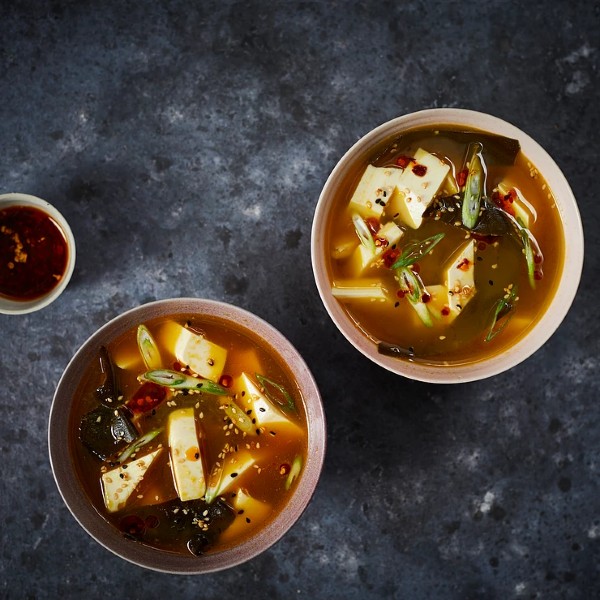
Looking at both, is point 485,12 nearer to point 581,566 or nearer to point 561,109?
point 561,109

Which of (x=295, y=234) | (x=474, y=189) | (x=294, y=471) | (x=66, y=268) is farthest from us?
(x=295, y=234)

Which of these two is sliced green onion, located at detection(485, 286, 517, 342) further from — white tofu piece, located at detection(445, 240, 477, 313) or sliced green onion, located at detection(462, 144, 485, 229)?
sliced green onion, located at detection(462, 144, 485, 229)

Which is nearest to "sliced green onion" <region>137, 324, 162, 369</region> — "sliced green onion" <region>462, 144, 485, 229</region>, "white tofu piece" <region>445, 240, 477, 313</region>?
"white tofu piece" <region>445, 240, 477, 313</region>

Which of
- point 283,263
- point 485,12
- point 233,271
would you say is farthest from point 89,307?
point 485,12

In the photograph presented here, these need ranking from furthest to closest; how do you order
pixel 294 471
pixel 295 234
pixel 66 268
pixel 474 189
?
1. pixel 295 234
2. pixel 66 268
3. pixel 294 471
4. pixel 474 189

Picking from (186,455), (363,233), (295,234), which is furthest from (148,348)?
(363,233)

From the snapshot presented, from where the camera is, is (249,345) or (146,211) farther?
(146,211)

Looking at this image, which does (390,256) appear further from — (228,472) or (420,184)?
(228,472)
